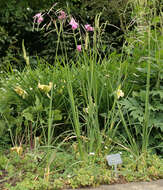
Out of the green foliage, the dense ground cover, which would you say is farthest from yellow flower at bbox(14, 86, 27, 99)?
the green foliage

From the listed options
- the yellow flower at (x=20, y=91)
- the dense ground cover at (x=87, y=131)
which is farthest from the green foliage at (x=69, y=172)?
the yellow flower at (x=20, y=91)

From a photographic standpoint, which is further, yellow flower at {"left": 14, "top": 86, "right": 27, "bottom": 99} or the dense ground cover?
yellow flower at {"left": 14, "top": 86, "right": 27, "bottom": 99}

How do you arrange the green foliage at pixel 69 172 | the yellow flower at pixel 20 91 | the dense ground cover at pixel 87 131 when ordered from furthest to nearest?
1. the yellow flower at pixel 20 91
2. the dense ground cover at pixel 87 131
3. the green foliage at pixel 69 172

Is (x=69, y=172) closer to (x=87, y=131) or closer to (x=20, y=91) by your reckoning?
(x=87, y=131)

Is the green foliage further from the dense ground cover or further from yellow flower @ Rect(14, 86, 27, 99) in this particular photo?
yellow flower @ Rect(14, 86, 27, 99)

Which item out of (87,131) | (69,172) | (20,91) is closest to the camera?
(69,172)

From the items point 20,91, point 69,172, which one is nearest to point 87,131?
point 69,172

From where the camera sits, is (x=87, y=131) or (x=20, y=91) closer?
(x=87, y=131)

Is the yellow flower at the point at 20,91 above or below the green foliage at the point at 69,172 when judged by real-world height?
Result: above

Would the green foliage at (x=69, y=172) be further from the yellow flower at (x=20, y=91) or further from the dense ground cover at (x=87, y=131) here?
the yellow flower at (x=20, y=91)

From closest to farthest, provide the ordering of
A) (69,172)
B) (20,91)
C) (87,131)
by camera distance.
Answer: (69,172) → (87,131) → (20,91)

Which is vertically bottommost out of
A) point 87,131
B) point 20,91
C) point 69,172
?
point 69,172

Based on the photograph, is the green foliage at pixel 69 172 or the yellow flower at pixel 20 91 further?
the yellow flower at pixel 20 91

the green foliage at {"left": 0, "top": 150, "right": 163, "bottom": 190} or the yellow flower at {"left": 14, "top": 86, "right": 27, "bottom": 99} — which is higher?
the yellow flower at {"left": 14, "top": 86, "right": 27, "bottom": 99}
